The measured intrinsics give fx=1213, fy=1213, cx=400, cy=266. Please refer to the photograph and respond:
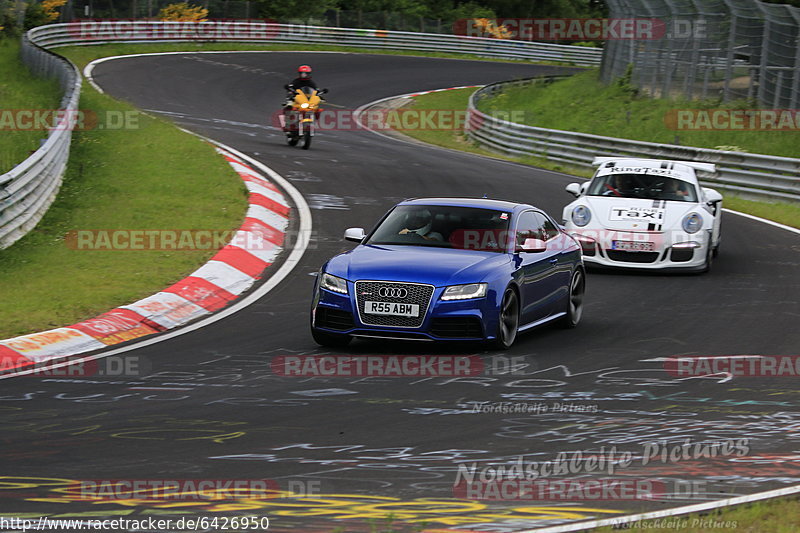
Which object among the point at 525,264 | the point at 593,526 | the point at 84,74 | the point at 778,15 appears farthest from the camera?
the point at 84,74

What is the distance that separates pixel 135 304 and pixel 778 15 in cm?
2260

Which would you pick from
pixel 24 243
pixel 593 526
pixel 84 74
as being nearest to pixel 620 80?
pixel 84 74

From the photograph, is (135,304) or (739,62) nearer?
(135,304)

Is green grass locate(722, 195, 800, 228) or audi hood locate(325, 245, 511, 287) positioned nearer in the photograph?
audi hood locate(325, 245, 511, 287)

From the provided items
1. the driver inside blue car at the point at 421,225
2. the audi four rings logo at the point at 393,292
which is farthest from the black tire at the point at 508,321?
the driver inside blue car at the point at 421,225

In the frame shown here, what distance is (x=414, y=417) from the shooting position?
25.9 ft

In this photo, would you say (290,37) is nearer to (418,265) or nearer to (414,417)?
(418,265)

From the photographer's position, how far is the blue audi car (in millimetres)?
10234

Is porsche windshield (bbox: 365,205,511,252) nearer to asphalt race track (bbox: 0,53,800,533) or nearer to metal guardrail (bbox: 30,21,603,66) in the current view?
asphalt race track (bbox: 0,53,800,533)

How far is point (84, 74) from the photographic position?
123 ft

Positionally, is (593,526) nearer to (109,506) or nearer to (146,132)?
(109,506)

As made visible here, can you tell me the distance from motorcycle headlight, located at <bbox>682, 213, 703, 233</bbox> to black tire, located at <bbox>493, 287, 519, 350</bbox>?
566cm

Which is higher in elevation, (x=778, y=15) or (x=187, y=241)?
(x=778, y=15)

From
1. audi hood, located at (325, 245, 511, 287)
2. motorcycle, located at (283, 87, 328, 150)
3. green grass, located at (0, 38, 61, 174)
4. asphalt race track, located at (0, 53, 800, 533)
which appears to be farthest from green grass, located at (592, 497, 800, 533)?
motorcycle, located at (283, 87, 328, 150)
